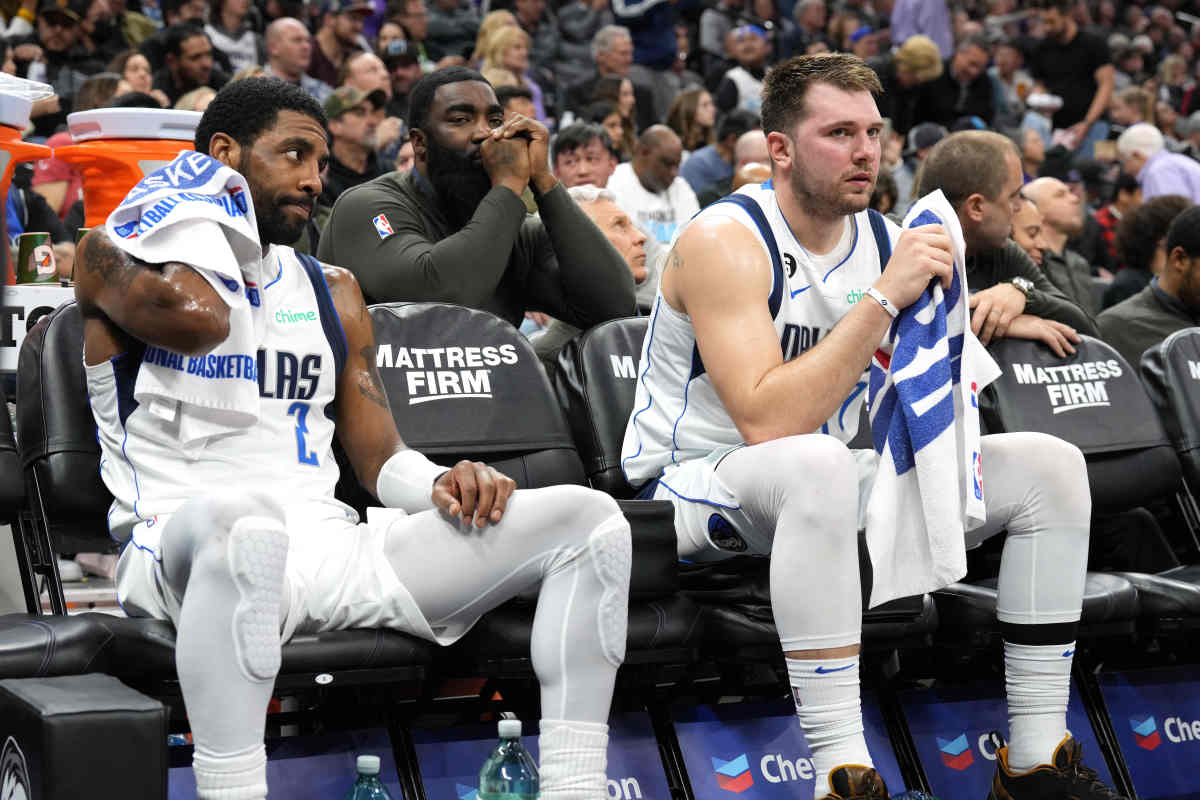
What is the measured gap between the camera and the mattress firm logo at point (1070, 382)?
393 cm

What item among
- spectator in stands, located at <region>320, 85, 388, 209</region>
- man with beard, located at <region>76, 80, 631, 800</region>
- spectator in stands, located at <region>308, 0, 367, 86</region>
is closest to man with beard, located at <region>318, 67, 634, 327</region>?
man with beard, located at <region>76, 80, 631, 800</region>

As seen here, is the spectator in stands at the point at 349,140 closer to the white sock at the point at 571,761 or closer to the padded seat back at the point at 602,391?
the padded seat back at the point at 602,391

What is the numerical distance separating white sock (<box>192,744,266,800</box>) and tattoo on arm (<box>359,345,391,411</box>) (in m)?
0.91

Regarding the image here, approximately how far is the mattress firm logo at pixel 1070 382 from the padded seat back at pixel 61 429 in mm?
2285

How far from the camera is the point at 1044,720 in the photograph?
304 centimetres

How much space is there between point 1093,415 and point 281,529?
7.66 ft

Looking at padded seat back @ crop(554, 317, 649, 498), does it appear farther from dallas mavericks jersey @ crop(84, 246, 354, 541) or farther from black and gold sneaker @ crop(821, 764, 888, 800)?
black and gold sneaker @ crop(821, 764, 888, 800)

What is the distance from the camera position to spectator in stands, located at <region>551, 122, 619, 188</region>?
613 cm

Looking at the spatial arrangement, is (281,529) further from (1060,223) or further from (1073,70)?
(1073,70)

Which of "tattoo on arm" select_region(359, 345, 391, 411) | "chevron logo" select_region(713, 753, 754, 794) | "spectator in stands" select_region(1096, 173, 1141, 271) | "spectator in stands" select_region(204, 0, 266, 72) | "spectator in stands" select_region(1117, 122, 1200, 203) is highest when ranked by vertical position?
"tattoo on arm" select_region(359, 345, 391, 411)

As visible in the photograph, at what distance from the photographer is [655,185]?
7273mm

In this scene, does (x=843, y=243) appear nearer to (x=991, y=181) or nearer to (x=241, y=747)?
(x=991, y=181)

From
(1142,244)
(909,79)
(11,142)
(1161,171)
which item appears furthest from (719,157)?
(11,142)

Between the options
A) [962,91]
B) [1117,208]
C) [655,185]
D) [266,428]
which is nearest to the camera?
[266,428]
